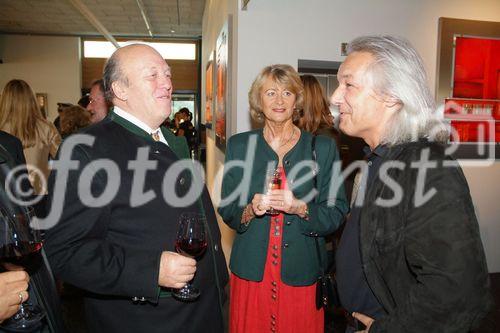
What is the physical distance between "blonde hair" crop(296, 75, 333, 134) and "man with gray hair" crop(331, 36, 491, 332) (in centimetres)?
120

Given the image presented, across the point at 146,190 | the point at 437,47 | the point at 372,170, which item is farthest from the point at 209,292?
the point at 437,47

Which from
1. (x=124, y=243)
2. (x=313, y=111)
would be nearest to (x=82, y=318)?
(x=124, y=243)

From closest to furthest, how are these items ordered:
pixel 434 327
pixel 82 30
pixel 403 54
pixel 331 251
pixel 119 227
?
pixel 434 327
pixel 403 54
pixel 119 227
pixel 331 251
pixel 82 30

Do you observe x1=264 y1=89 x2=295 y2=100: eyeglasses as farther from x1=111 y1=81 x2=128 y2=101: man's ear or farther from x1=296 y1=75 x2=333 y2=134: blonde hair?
x1=111 y1=81 x2=128 y2=101: man's ear

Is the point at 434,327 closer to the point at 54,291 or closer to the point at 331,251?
the point at 54,291

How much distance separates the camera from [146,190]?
4.91ft

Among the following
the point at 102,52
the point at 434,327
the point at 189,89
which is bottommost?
the point at 434,327

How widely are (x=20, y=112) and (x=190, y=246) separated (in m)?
2.95

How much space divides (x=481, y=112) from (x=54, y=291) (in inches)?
173

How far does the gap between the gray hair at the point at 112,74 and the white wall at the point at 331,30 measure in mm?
2026

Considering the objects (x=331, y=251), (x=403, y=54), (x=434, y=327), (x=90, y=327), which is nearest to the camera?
(x=434, y=327)

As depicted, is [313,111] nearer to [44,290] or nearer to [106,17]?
[44,290]

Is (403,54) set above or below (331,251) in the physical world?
above

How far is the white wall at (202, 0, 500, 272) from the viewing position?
3.59 meters
